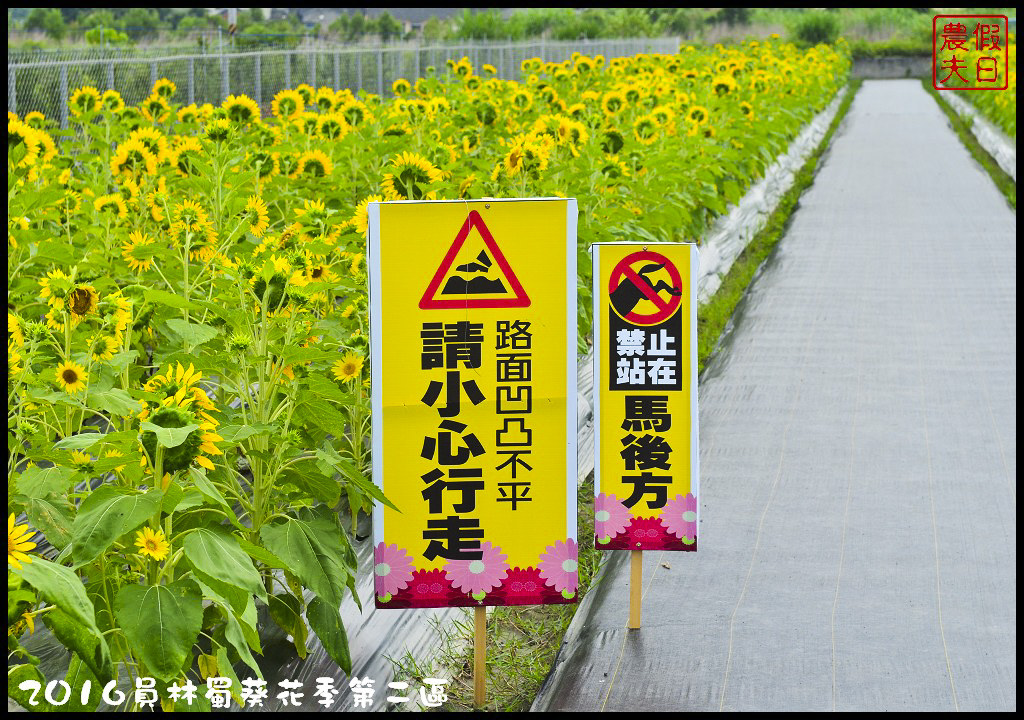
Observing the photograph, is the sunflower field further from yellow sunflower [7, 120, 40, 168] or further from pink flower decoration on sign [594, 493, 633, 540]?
pink flower decoration on sign [594, 493, 633, 540]

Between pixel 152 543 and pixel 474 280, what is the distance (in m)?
0.98

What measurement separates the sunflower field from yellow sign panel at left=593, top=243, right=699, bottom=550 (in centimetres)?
68

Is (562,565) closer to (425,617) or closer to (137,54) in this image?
(425,617)

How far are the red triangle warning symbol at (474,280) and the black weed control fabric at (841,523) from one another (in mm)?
1045

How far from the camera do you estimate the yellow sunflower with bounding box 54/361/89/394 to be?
2943 millimetres

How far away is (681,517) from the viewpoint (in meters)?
3.50

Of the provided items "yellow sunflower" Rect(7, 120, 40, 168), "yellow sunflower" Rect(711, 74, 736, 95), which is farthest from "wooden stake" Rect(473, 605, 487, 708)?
"yellow sunflower" Rect(711, 74, 736, 95)

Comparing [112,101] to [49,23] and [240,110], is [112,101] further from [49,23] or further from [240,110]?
[49,23]

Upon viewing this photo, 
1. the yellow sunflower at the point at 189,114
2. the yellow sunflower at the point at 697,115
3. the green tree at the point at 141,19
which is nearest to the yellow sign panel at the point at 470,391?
the yellow sunflower at the point at 189,114

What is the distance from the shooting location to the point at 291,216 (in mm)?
5125

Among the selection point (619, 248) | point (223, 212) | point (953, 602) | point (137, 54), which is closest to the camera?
point (619, 248)

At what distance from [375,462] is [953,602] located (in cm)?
186

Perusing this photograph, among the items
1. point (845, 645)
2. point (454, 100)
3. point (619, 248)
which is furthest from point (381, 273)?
point (454, 100)

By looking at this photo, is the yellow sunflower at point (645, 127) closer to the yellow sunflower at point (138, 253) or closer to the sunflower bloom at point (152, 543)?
the yellow sunflower at point (138, 253)
